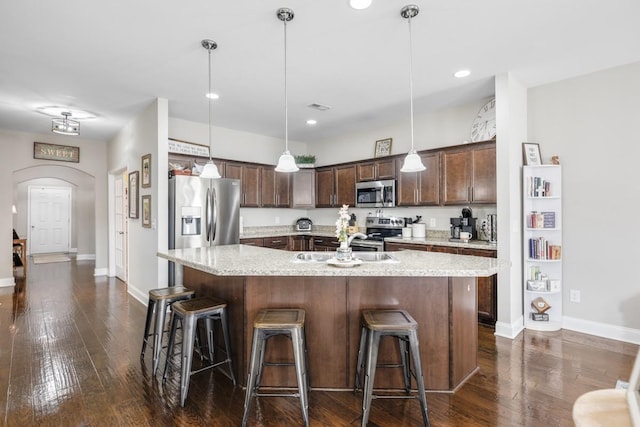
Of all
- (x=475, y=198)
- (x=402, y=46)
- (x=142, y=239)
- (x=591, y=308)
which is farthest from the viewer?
(x=142, y=239)

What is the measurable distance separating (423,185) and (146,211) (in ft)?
12.6

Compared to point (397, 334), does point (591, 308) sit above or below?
below

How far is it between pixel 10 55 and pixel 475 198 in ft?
16.4

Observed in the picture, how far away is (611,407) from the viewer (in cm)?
90

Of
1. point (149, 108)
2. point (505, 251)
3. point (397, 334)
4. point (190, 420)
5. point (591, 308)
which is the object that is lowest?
point (190, 420)

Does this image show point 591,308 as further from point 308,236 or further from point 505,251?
point 308,236

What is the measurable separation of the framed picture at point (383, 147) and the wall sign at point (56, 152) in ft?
18.8

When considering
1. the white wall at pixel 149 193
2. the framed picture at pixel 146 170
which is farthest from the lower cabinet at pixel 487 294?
the framed picture at pixel 146 170

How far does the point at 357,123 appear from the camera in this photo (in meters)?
5.39

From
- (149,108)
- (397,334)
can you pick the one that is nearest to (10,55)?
(149,108)

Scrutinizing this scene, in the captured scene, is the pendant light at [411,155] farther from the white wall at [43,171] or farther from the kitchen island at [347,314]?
the white wall at [43,171]

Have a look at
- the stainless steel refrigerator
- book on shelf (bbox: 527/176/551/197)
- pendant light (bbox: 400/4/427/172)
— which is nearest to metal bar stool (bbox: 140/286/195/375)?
the stainless steel refrigerator

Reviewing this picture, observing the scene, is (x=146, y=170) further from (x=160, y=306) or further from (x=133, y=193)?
(x=160, y=306)

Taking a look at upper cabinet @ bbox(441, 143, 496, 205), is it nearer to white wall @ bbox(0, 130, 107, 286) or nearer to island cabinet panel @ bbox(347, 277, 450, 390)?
island cabinet panel @ bbox(347, 277, 450, 390)
